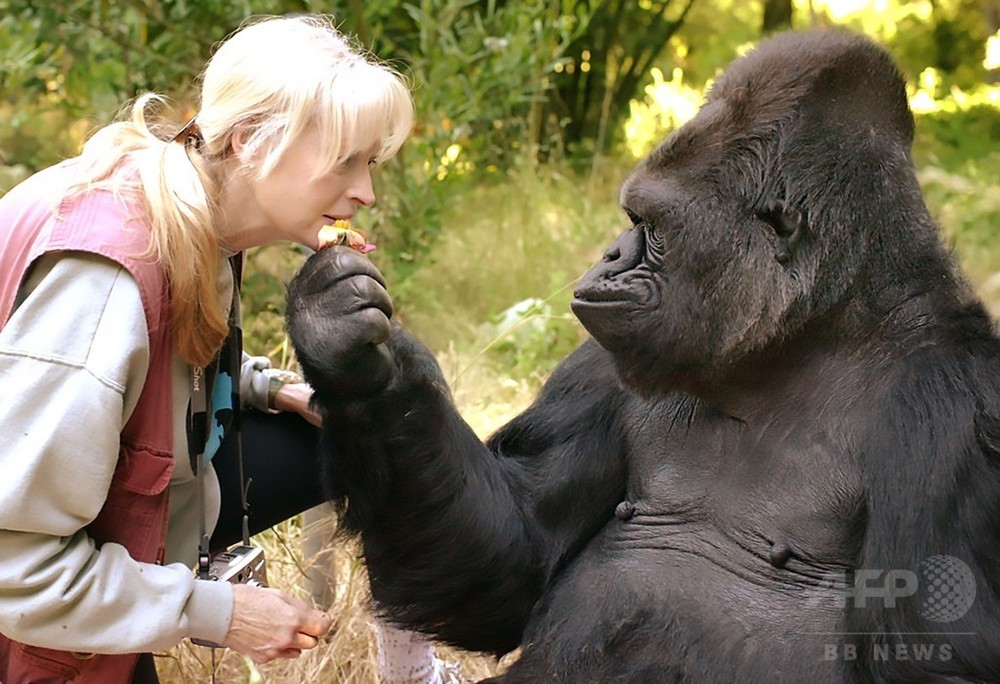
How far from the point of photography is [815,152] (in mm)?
2352

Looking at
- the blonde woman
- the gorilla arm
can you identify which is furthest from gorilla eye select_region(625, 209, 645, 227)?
the blonde woman

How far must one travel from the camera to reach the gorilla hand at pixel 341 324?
2.40m

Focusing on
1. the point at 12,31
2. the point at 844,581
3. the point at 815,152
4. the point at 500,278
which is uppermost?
the point at 815,152

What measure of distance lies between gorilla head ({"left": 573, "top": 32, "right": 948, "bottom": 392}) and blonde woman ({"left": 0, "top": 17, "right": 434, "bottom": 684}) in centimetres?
57

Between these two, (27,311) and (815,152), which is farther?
(815,152)

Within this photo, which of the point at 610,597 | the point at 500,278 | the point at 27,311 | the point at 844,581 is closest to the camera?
the point at 27,311

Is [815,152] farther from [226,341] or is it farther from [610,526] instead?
[226,341]

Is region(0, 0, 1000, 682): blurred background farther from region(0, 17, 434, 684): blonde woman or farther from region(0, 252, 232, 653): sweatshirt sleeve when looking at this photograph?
region(0, 252, 232, 653): sweatshirt sleeve

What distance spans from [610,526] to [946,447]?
0.76 m

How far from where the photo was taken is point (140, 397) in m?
2.30

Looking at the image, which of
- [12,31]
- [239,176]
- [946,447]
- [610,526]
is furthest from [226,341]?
[12,31]

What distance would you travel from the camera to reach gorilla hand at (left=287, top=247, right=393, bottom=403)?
240cm
